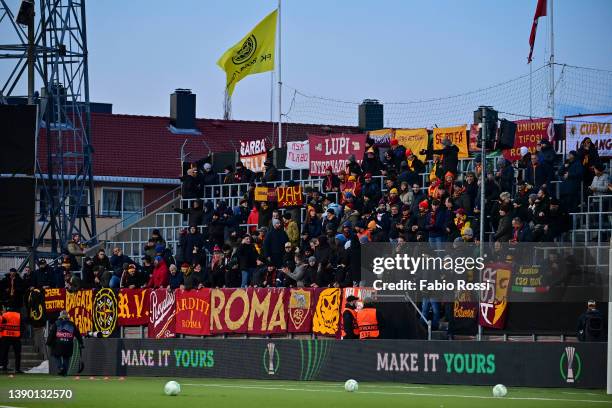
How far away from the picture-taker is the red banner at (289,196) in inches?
1426

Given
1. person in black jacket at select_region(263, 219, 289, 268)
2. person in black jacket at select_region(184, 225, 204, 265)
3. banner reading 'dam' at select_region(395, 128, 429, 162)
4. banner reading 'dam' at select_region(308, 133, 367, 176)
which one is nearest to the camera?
person in black jacket at select_region(263, 219, 289, 268)

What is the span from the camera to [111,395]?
2186 cm

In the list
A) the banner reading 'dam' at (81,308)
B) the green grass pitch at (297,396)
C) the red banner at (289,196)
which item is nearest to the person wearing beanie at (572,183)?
the green grass pitch at (297,396)

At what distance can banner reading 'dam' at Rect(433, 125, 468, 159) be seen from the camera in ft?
116

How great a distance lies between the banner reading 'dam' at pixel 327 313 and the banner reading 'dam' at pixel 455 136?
7.41 meters

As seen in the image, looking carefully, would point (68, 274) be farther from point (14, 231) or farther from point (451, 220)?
point (14, 231)

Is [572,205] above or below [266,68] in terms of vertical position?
below

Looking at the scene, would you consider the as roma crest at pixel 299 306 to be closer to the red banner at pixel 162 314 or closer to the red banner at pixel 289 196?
the red banner at pixel 162 314

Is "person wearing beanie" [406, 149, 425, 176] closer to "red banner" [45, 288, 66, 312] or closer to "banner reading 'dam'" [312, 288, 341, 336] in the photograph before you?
"banner reading 'dam'" [312, 288, 341, 336]

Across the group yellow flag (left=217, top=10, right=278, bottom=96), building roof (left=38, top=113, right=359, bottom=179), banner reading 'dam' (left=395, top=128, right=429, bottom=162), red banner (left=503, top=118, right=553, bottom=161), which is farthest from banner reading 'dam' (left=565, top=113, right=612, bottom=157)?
building roof (left=38, top=113, right=359, bottom=179)

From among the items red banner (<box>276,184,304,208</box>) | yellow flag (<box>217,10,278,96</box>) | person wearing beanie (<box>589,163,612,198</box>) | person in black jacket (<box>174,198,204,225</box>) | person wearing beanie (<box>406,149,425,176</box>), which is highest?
yellow flag (<box>217,10,278,96</box>)

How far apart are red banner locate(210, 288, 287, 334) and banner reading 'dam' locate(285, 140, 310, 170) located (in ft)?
25.3

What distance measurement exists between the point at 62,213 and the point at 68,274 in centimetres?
535

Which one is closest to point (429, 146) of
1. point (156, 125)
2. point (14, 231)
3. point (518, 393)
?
point (518, 393)
